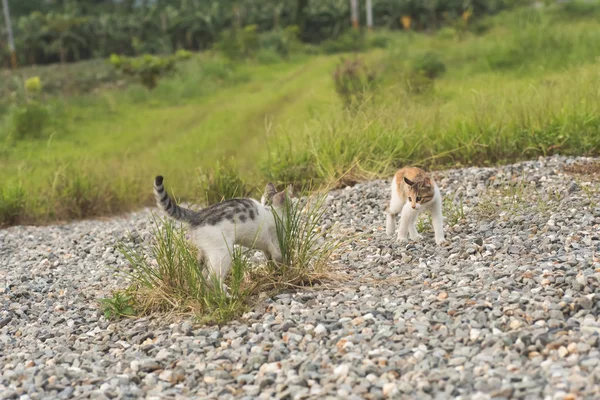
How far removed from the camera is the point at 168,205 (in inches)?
166

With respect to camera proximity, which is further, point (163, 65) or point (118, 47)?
point (118, 47)

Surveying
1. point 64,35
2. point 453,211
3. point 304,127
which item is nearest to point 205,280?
point 453,211

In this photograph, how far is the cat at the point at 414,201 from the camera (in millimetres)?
5180

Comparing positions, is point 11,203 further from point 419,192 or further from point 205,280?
point 419,192

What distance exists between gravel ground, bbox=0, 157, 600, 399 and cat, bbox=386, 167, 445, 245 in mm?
133

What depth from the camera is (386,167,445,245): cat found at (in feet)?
17.0

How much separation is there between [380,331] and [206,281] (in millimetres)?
1198

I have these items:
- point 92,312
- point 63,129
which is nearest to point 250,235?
point 92,312

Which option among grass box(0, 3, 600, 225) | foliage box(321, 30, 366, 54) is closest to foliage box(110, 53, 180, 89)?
grass box(0, 3, 600, 225)

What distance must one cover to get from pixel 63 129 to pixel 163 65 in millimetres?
4202

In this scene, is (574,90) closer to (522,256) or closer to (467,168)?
(467,168)

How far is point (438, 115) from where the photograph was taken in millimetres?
8820

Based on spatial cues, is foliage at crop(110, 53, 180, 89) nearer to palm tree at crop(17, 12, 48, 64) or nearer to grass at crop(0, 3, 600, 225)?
grass at crop(0, 3, 600, 225)

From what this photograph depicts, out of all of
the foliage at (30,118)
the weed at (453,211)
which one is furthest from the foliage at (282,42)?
the weed at (453,211)
